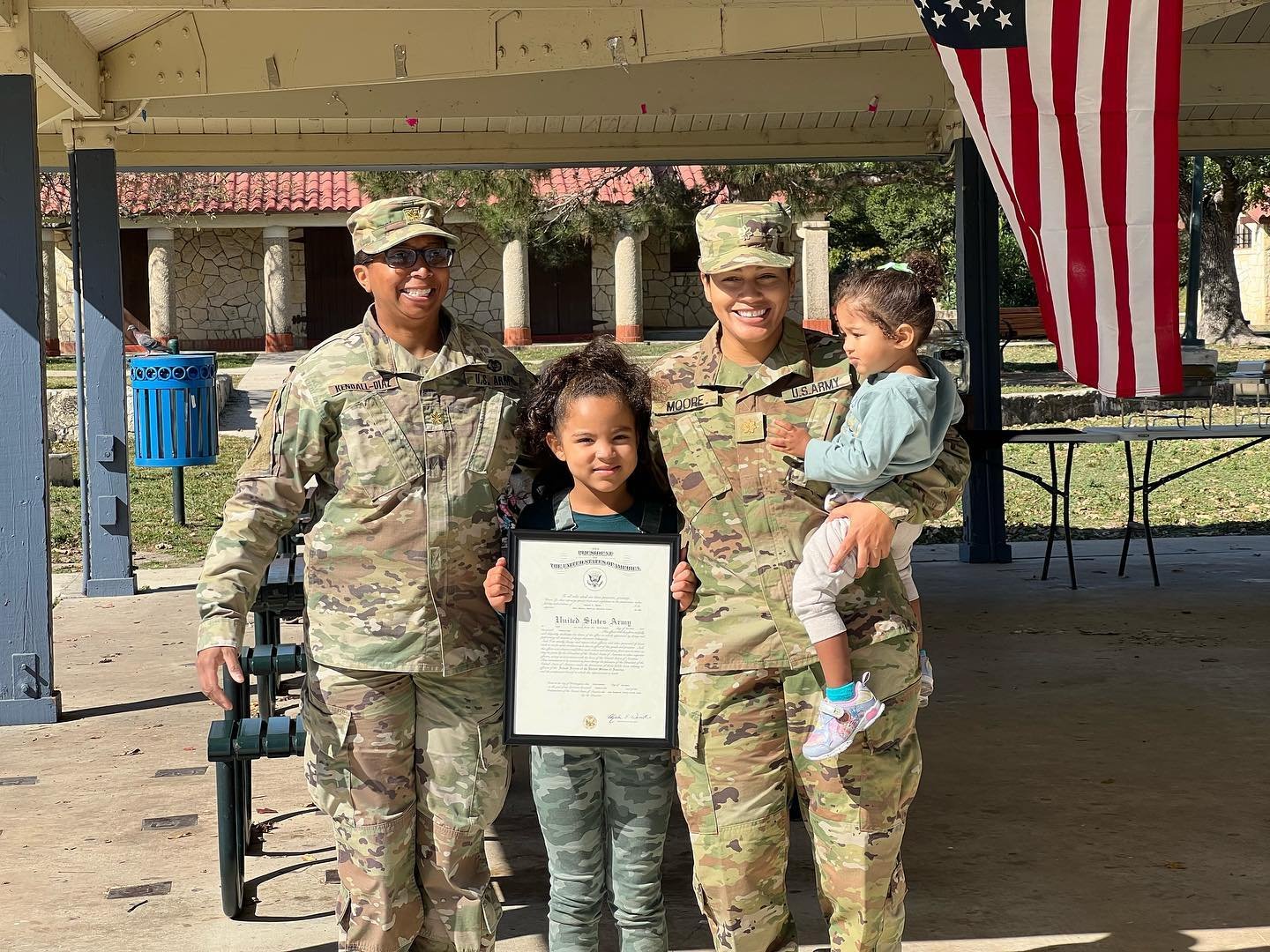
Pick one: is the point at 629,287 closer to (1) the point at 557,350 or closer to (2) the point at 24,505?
(1) the point at 557,350

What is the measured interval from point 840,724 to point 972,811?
2.56 m

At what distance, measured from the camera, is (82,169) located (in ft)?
30.7

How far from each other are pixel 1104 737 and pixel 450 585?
3777 mm

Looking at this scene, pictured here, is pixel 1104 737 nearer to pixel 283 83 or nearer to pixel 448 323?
pixel 448 323

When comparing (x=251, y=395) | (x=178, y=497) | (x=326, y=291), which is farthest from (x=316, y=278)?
(x=178, y=497)

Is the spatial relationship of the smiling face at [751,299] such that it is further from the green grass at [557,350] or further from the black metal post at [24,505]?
the green grass at [557,350]

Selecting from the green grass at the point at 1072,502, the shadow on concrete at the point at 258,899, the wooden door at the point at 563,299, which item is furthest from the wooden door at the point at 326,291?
the shadow on concrete at the point at 258,899

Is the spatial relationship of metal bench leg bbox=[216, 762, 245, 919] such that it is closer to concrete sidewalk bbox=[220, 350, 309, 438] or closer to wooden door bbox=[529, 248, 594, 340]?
concrete sidewalk bbox=[220, 350, 309, 438]

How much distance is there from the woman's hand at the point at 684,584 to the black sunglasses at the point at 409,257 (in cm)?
84

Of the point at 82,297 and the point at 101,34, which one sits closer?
the point at 101,34

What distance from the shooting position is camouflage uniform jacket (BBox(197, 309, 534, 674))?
3344 millimetres

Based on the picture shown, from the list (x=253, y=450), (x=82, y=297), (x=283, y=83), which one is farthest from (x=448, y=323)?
(x=82, y=297)

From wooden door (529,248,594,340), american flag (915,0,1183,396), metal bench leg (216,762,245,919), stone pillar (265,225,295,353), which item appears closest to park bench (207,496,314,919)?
metal bench leg (216,762,245,919)

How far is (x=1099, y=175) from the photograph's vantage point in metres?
4.09
